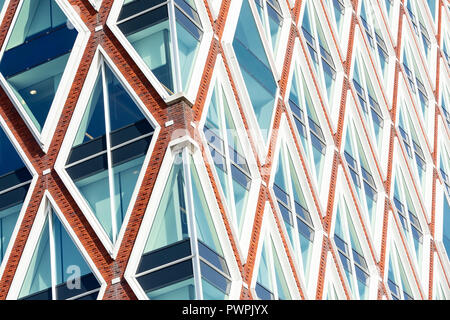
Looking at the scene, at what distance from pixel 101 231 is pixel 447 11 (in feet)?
127

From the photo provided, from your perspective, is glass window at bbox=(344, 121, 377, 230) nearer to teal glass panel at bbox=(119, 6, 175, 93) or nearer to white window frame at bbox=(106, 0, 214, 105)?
white window frame at bbox=(106, 0, 214, 105)

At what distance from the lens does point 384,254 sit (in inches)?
1693

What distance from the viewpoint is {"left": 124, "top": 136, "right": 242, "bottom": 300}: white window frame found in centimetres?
2969

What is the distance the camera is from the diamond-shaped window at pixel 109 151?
103ft

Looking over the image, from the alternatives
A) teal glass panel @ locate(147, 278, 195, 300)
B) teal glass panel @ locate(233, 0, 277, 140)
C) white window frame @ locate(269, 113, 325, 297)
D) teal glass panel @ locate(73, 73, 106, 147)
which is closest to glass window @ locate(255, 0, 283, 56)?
teal glass panel @ locate(233, 0, 277, 140)

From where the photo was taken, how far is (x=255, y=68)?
36.3 metres

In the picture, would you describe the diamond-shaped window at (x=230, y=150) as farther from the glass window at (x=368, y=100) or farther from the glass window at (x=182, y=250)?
the glass window at (x=368, y=100)

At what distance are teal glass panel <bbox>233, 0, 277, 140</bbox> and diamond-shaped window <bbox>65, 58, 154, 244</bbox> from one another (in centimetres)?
460

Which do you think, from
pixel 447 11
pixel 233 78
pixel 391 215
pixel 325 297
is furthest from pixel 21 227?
pixel 447 11

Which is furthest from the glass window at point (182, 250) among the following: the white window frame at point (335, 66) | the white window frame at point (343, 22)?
the white window frame at point (343, 22)

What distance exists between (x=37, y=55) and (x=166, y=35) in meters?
4.60

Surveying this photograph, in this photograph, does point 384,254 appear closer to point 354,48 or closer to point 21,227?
point 354,48

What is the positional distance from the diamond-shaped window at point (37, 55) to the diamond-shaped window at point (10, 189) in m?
1.19

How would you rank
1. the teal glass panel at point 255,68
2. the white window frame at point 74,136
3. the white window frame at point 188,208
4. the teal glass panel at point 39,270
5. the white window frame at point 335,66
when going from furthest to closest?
the white window frame at point 335,66 → the teal glass panel at point 255,68 → the teal glass panel at point 39,270 → the white window frame at point 74,136 → the white window frame at point 188,208
